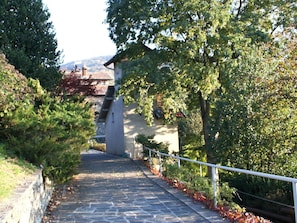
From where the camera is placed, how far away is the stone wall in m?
4.31

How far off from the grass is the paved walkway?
1.10 m

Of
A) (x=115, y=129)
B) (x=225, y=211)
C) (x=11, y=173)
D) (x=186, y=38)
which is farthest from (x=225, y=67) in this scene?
(x=115, y=129)

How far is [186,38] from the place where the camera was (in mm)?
14273

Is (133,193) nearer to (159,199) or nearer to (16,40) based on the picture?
(159,199)

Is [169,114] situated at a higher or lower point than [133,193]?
higher

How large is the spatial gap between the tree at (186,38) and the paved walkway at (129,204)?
4.71 m

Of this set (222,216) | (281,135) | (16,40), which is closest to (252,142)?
(281,135)

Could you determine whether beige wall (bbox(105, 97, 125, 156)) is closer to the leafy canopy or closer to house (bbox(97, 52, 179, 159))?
house (bbox(97, 52, 179, 159))

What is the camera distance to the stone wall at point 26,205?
4.31 metres

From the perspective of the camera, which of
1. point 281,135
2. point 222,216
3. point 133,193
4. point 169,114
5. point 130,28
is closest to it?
point 222,216

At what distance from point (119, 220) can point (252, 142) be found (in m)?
6.51

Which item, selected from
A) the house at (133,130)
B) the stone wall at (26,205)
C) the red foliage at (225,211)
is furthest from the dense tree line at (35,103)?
the house at (133,130)

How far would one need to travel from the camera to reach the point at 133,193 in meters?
9.38

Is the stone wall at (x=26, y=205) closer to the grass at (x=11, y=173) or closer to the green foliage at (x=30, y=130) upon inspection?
the grass at (x=11, y=173)
